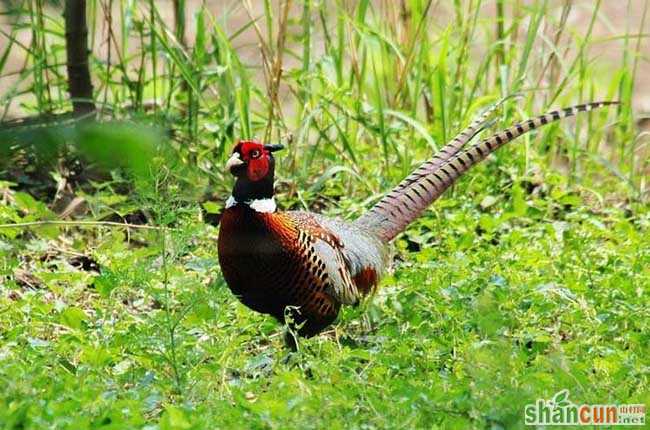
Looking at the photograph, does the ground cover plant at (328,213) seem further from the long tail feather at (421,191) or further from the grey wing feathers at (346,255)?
the long tail feather at (421,191)

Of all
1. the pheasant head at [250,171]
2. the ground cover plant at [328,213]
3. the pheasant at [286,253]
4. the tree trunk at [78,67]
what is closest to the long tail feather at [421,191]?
the pheasant at [286,253]

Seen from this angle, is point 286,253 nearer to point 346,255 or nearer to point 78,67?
point 346,255

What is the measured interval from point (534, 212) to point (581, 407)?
280cm

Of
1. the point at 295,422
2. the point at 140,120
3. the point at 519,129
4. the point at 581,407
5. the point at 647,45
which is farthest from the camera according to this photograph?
the point at 647,45

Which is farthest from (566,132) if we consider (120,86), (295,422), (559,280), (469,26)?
(295,422)

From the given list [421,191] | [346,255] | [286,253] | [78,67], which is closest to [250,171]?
[286,253]

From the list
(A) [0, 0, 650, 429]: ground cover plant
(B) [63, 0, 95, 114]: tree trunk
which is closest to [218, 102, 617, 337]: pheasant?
(A) [0, 0, 650, 429]: ground cover plant

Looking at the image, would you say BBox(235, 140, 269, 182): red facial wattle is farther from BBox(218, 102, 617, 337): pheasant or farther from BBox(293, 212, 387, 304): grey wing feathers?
BBox(293, 212, 387, 304): grey wing feathers

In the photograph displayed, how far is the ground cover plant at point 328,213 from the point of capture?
10.0ft

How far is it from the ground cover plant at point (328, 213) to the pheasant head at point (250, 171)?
200 mm

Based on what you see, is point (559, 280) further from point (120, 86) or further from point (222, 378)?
point (120, 86)

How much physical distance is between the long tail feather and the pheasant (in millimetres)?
34

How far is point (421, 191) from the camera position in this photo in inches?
194

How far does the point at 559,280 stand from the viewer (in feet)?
16.3
